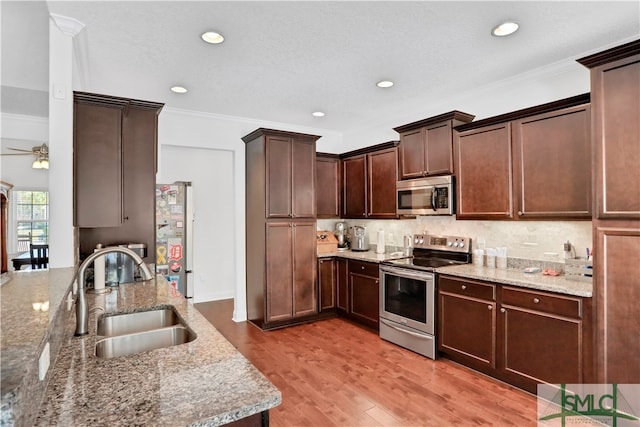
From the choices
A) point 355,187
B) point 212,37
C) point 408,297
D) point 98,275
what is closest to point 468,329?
point 408,297

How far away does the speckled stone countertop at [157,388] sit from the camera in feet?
A: 3.10

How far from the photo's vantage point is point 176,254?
15.3 ft

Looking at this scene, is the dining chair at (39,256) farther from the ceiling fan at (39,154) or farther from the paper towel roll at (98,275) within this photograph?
the ceiling fan at (39,154)

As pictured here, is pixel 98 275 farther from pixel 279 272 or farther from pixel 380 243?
pixel 380 243

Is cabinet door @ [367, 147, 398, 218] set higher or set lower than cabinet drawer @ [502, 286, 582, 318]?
higher

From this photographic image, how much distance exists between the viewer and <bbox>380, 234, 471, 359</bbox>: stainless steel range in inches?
133

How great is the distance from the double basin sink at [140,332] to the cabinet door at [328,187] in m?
3.12

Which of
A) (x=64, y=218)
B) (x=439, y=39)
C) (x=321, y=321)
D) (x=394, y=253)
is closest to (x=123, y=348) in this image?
(x=64, y=218)

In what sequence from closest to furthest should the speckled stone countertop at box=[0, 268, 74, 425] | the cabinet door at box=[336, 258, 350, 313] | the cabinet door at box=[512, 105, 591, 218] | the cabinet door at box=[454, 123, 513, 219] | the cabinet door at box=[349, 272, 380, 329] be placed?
the speckled stone countertop at box=[0, 268, 74, 425] < the cabinet door at box=[512, 105, 591, 218] < the cabinet door at box=[454, 123, 513, 219] < the cabinet door at box=[349, 272, 380, 329] < the cabinet door at box=[336, 258, 350, 313]

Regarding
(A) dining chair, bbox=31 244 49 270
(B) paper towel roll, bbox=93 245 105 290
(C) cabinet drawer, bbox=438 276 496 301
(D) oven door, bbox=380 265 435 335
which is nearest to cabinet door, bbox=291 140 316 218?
(D) oven door, bbox=380 265 435 335

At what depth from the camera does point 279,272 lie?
432cm

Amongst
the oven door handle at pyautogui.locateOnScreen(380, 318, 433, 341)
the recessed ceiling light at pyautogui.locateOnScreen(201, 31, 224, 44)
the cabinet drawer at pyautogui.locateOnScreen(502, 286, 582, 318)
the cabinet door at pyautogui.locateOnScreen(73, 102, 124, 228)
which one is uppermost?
the recessed ceiling light at pyautogui.locateOnScreen(201, 31, 224, 44)

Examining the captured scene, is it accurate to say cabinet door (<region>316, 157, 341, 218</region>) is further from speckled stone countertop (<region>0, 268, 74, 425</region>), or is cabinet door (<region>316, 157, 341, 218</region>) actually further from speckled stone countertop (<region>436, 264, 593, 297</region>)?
speckled stone countertop (<region>0, 268, 74, 425</region>)

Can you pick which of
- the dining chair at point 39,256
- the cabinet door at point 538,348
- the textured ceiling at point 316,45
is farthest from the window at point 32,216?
the cabinet door at point 538,348
